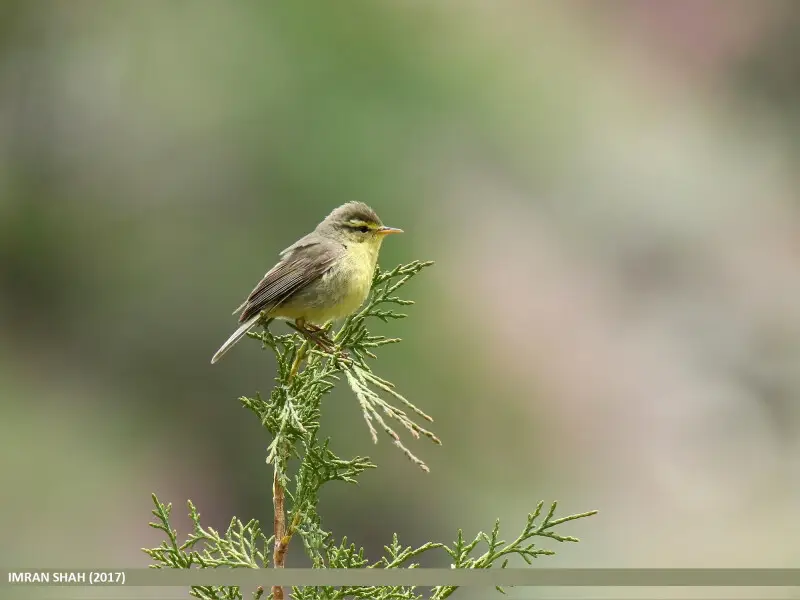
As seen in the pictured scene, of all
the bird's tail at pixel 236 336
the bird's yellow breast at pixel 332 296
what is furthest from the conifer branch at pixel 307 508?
the bird's yellow breast at pixel 332 296

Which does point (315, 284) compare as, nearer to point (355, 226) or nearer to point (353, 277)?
point (353, 277)

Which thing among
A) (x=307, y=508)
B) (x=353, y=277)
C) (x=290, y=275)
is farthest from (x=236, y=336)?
(x=307, y=508)

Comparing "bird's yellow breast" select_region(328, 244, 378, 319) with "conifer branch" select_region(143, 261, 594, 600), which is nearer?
"conifer branch" select_region(143, 261, 594, 600)

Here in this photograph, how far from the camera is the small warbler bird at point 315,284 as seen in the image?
2336 mm

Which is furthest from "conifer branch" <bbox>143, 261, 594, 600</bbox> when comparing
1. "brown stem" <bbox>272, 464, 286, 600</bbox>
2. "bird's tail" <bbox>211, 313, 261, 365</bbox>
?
"bird's tail" <bbox>211, 313, 261, 365</bbox>

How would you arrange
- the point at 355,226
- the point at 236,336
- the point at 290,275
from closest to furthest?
1. the point at 236,336
2. the point at 290,275
3. the point at 355,226

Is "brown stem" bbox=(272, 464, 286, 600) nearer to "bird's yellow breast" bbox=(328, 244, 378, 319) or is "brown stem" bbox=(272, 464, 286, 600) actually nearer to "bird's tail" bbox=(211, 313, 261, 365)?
"bird's tail" bbox=(211, 313, 261, 365)

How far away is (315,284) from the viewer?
2422 millimetres

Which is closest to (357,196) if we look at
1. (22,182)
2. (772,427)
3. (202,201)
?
(202,201)

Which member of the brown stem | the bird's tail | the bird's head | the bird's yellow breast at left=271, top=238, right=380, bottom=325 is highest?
the bird's head

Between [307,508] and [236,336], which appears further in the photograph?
[236,336]

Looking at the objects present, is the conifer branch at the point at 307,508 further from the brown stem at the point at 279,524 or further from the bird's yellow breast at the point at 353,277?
the bird's yellow breast at the point at 353,277

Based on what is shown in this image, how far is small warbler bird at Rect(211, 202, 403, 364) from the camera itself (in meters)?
2.34

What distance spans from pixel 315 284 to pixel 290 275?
0.23 feet
